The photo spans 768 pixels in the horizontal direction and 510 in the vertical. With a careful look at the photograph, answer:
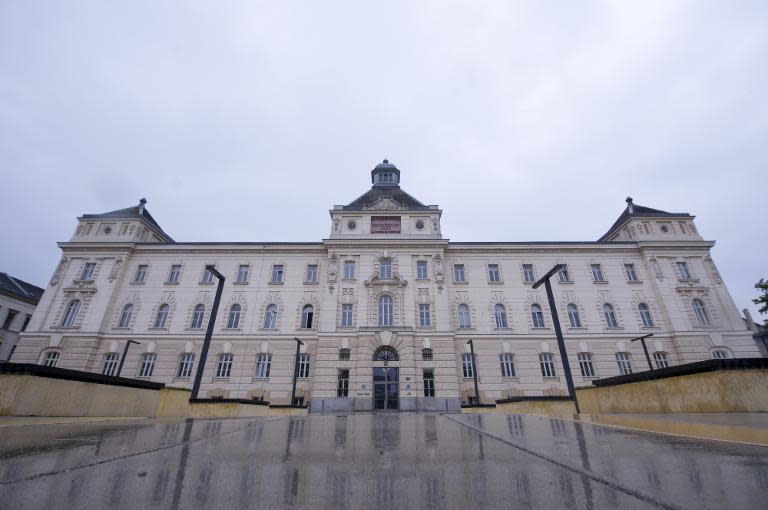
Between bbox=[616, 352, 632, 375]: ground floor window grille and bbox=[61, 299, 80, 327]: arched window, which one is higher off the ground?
bbox=[61, 299, 80, 327]: arched window

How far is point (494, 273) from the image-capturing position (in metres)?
27.8

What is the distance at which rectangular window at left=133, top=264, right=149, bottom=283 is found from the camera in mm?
27469

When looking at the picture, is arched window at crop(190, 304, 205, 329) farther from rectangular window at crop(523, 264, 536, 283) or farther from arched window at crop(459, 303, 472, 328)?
rectangular window at crop(523, 264, 536, 283)

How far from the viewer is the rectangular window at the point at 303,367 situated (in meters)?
24.1

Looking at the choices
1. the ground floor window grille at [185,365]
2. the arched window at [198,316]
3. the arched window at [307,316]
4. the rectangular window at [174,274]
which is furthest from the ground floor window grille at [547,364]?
the rectangular window at [174,274]

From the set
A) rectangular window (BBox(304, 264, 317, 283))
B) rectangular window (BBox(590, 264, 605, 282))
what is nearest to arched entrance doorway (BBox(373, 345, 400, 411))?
rectangular window (BBox(304, 264, 317, 283))

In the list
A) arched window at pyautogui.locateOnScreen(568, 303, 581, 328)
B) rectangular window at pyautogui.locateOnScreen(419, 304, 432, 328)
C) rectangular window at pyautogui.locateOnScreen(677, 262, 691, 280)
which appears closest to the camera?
rectangular window at pyautogui.locateOnScreen(419, 304, 432, 328)

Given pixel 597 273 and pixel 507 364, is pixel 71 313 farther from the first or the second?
pixel 597 273

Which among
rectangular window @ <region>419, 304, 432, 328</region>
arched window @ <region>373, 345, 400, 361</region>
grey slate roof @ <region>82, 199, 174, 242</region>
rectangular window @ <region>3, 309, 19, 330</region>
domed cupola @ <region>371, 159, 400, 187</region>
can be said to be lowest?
arched window @ <region>373, 345, 400, 361</region>

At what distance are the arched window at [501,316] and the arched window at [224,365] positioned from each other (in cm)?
2055

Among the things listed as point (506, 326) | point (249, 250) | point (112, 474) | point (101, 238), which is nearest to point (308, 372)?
point (249, 250)

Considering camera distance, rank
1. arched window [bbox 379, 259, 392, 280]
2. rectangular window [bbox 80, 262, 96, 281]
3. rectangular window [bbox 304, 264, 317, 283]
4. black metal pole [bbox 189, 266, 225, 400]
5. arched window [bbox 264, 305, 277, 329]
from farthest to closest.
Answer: rectangular window [bbox 304, 264, 317, 283]
rectangular window [bbox 80, 262, 96, 281]
arched window [bbox 379, 259, 392, 280]
arched window [bbox 264, 305, 277, 329]
black metal pole [bbox 189, 266, 225, 400]

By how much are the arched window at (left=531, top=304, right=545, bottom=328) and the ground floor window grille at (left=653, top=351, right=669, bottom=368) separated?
27.0ft

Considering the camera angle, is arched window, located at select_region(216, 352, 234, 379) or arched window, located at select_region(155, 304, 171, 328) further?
arched window, located at select_region(155, 304, 171, 328)
